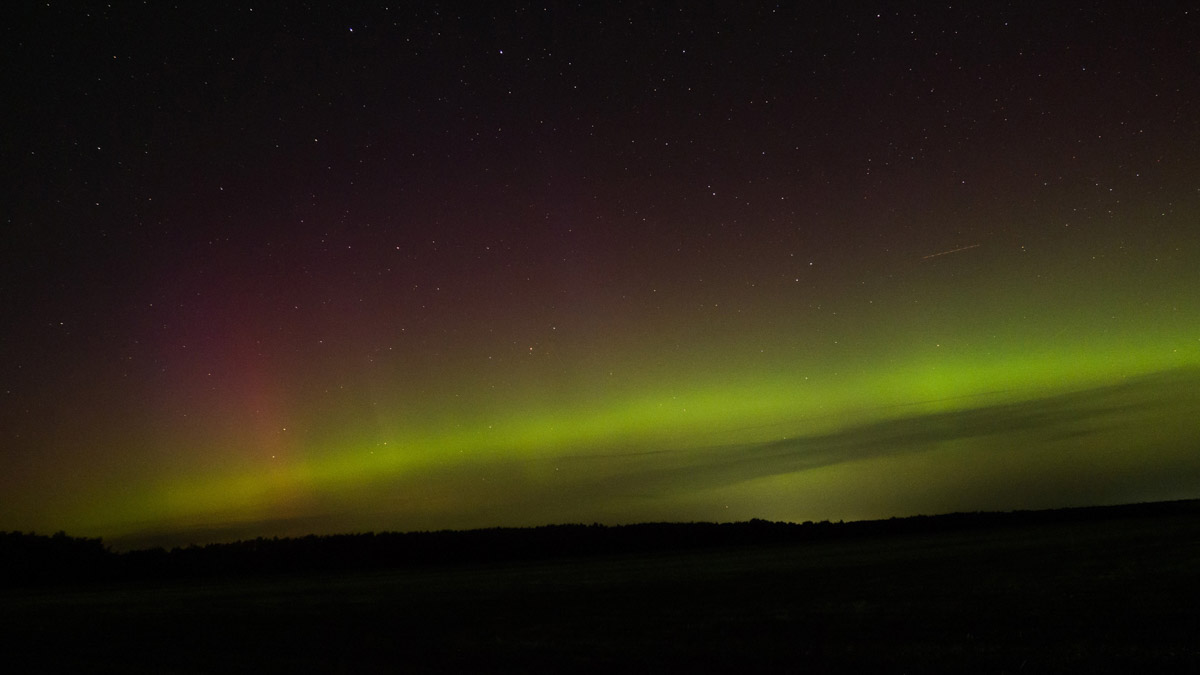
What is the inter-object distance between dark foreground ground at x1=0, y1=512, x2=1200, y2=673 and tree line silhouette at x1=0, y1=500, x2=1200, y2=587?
32.6 metres

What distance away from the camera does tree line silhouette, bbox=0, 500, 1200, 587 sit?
184 ft

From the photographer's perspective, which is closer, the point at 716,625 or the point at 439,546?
the point at 716,625

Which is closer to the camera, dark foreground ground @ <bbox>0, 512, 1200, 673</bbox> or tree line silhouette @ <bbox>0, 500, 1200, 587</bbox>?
dark foreground ground @ <bbox>0, 512, 1200, 673</bbox>

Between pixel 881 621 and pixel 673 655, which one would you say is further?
pixel 881 621

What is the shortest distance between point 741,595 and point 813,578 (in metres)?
4.32

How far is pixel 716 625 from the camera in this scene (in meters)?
14.0

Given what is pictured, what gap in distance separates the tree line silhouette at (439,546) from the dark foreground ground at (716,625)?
3255 cm

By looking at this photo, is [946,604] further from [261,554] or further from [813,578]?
[261,554]

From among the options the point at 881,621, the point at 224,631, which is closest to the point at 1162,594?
the point at 881,621

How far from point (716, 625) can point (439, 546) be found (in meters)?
51.2

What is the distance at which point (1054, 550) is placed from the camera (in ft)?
86.9

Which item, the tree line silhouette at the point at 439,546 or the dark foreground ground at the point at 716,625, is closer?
the dark foreground ground at the point at 716,625

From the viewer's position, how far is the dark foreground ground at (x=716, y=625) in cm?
1042

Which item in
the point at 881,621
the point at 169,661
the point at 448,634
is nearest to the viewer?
the point at 881,621
